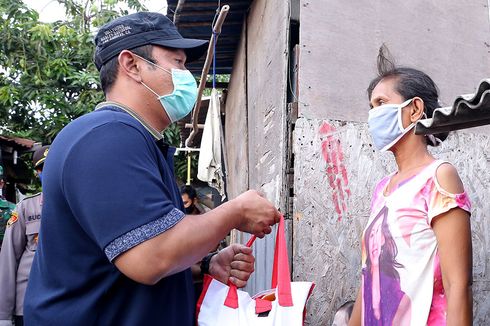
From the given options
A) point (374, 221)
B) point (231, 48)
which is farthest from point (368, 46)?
point (231, 48)

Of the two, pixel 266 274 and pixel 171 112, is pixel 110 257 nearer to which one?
pixel 171 112

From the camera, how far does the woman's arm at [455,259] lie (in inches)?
88.1

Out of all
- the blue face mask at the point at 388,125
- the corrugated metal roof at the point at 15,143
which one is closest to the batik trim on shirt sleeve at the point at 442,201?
the blue face mask at the point at 388,125

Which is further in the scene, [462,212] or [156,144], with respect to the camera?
[462,212]

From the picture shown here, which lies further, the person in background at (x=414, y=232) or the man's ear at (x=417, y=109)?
the man's ear at (x=417, y=109)

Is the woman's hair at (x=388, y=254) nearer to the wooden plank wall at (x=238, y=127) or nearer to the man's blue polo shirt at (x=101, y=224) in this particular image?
the man's blue polo shirt at (x=101, y=224)

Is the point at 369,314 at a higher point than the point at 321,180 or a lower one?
lower

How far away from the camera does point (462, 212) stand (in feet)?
7.66

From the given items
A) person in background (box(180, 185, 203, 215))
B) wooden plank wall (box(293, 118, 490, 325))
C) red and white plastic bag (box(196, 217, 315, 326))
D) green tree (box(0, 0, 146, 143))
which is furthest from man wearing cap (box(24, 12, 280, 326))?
green tree (box(0, 0, 146, 143))

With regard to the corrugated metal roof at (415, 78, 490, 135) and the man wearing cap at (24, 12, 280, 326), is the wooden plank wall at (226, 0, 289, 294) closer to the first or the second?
the corrugated metal roof at (415, 78, 490, 135)

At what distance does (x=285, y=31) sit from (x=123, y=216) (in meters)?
3.26

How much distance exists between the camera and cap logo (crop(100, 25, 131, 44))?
2018 mm

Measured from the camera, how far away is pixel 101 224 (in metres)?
1.56

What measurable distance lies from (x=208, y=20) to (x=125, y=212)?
18.8ft
